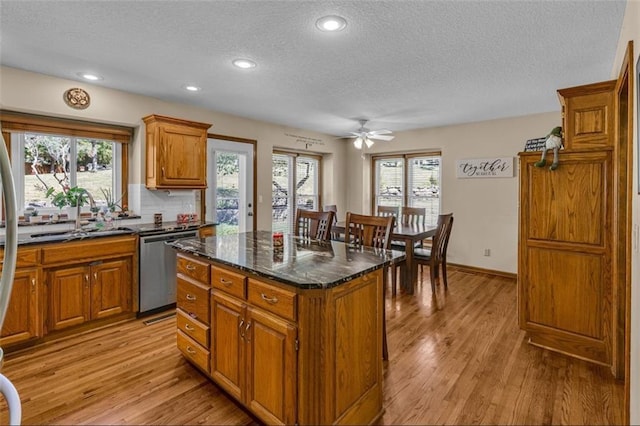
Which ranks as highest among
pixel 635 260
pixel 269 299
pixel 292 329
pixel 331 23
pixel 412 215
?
pixel 331 23

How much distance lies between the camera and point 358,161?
266 inches

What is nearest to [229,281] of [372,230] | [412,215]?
[372,230]

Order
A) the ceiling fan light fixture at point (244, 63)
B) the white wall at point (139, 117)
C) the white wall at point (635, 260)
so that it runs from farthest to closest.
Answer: the white wall at point (139, 117)
the ceiling fan light fixture at point (244, 63)
the white wall at point (635, 260)

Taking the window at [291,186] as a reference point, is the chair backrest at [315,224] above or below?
below

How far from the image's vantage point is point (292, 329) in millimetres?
1652

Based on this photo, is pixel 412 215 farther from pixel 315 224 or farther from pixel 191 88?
pixel 191 88

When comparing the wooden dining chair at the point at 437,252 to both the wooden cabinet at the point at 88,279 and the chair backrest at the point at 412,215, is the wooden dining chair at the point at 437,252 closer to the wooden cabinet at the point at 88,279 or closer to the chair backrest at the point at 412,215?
the chair backrest at the point at 412,215

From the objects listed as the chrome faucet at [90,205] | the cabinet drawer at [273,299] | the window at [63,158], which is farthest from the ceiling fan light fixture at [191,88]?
the cabinet drawer at [273,299]

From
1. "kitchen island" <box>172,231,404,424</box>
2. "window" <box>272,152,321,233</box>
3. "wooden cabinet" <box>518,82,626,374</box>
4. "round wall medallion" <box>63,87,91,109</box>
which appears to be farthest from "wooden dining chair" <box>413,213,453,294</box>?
"round wall medallion" <box>63,87,91,109</box>

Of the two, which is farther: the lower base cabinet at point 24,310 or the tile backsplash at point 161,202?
the tile backsplash at point 161,202

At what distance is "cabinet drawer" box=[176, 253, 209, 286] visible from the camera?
87.7 inches

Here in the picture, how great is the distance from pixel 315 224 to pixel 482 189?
3.16 metres

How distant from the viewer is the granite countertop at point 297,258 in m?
1.71

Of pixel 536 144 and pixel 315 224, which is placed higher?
pixel 536 144
